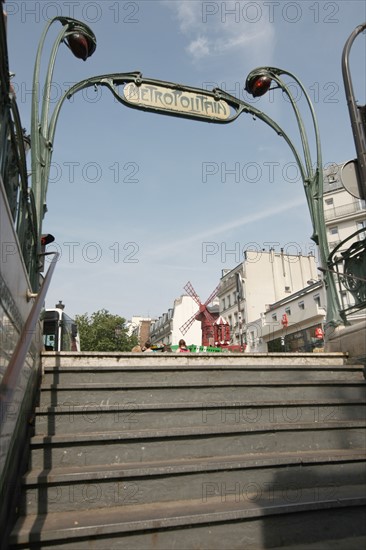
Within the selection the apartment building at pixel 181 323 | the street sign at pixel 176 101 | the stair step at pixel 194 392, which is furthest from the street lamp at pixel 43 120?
the apartment building at pixel 181 323

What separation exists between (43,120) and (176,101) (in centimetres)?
237

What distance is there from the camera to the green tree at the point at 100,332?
1866 inches

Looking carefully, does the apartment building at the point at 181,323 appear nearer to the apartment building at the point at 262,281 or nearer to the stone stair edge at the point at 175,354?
the apartment building at the point at 262,281

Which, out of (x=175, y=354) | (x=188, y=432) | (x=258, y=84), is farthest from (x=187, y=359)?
(x=258, y=84)

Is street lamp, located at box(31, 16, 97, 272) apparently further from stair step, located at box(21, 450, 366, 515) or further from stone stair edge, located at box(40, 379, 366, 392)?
stair step, located at box(21, 450, 366, 515)

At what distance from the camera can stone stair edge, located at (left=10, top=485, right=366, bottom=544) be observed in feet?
7.44

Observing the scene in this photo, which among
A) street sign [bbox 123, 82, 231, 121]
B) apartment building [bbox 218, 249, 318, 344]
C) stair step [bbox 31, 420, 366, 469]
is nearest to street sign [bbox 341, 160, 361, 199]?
stair step [bbox 31, 420, 366, 469]

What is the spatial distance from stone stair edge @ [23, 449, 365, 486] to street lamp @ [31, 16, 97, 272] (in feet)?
9.43

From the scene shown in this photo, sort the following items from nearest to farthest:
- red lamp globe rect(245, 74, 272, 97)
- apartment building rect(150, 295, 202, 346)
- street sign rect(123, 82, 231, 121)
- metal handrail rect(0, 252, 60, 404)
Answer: metal handrail rect(0, 252, 60, 404), street sign rect(123, 82, 231, 121), red lamp globe rect(245, 74, 272, 97), apartment building rect(150, 295, 202, 346)

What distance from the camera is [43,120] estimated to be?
528cm

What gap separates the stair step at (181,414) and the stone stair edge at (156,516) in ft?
2.27

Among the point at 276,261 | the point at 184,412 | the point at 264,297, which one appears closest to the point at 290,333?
the point at 264,297

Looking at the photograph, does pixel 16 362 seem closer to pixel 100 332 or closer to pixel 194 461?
pixel 194 461

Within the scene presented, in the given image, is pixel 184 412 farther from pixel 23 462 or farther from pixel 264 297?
pixel 264 297
